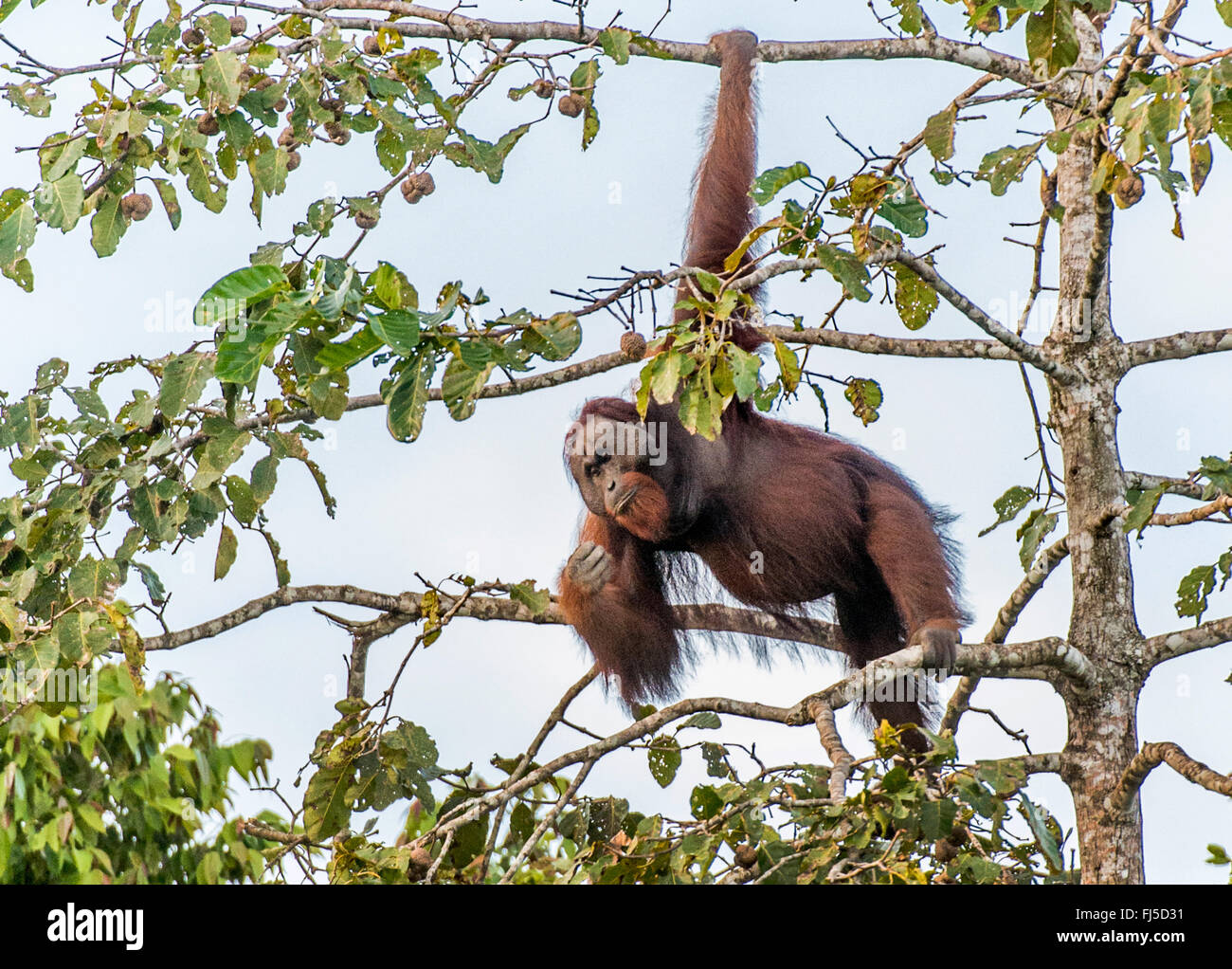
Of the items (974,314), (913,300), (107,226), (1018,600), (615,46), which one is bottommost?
(1018,600)

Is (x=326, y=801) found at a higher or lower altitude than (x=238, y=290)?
lower

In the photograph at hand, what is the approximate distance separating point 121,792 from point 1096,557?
5.59 meters

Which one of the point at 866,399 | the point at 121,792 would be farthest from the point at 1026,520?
the point at 121,792

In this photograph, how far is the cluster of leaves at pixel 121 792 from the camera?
6785mm

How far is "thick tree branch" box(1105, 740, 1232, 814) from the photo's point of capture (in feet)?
11.3

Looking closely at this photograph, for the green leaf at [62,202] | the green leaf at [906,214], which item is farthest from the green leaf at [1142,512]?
the green leaf at [62,202]

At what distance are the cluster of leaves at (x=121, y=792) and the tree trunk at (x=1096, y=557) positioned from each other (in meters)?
4.51

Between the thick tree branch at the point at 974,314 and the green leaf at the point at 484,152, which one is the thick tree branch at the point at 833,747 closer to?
the thick tree branch at the point at 974,314

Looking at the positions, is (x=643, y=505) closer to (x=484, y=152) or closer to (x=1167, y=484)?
(x=484, y=152)

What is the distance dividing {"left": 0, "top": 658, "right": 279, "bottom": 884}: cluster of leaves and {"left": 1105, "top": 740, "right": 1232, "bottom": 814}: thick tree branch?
462cm

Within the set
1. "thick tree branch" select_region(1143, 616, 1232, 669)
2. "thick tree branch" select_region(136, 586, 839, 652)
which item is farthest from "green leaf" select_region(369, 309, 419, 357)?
"thick tree branch" select_region(1143, 616, 1232, 669)

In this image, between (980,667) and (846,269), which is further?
(980,667)

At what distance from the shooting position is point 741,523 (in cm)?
489
